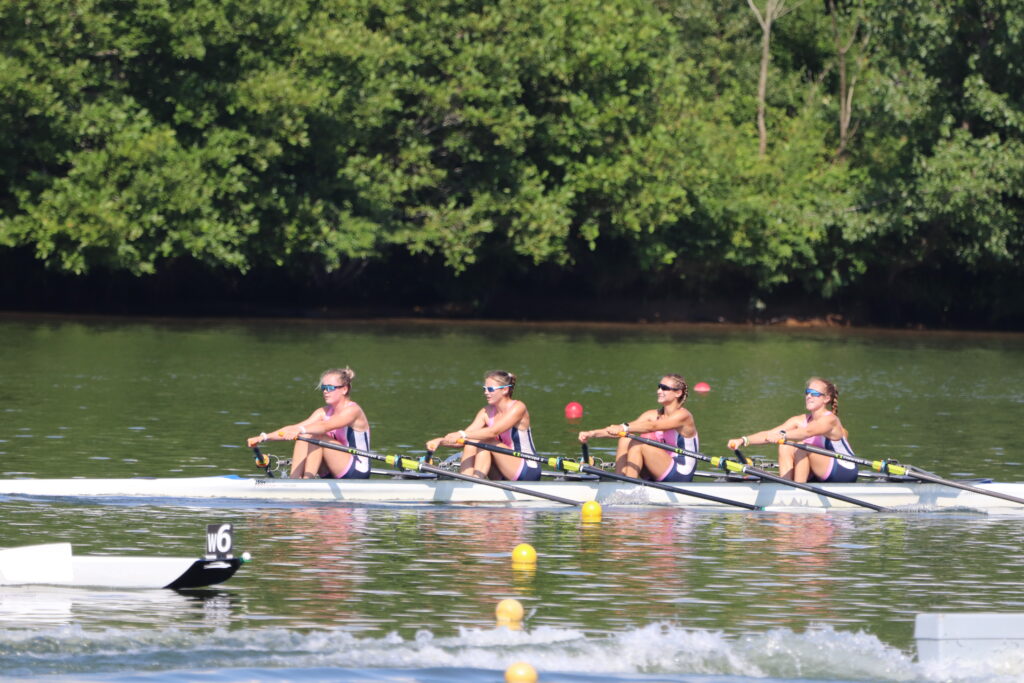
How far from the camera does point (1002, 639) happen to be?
1137cm

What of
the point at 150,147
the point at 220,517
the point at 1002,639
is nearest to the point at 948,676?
the point at 1002,639

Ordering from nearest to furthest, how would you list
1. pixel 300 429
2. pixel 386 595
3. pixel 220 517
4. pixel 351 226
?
pixel 386 595 < pixel 220 517 < pixel 300 429 < pixel 351 226

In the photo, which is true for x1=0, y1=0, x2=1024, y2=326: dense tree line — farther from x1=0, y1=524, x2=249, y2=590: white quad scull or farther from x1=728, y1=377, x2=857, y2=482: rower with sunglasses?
x1=0, y1=524, x2=249, y2=590: white quad scull

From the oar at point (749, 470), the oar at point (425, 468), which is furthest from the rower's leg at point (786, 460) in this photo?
the oar at point (425, 468)

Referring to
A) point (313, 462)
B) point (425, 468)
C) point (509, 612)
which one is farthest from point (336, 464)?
point (509, 612)

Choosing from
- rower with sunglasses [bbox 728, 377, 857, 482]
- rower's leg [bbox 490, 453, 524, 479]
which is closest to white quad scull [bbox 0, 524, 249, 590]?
rower's leg [bbox 490, 453, 524, 479]

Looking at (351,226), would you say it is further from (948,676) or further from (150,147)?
(948,676)

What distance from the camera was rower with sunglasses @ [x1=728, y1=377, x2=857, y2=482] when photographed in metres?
18.7

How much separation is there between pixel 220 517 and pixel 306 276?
42.4 m

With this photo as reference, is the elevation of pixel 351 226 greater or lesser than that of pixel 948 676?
greater

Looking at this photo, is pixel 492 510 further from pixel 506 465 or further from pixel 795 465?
pixel 795 465

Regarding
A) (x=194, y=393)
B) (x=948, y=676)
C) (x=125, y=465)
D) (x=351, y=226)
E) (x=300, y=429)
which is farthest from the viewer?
(x=351, y=226)

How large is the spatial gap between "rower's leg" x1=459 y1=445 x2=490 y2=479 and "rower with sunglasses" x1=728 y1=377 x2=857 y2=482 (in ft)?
9.00

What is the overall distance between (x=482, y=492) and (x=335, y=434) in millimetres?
1763
